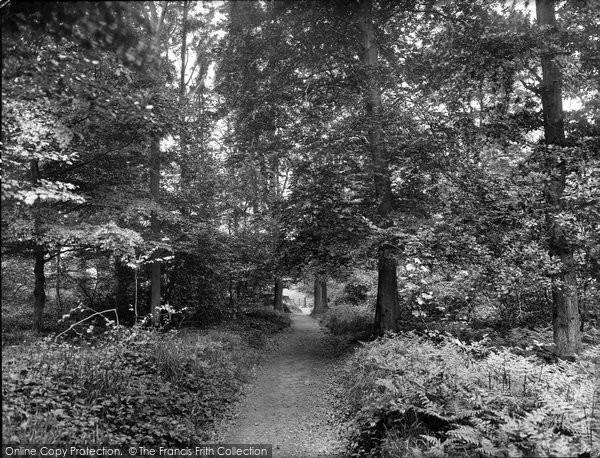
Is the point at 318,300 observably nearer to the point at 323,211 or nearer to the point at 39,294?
the point at 323,211

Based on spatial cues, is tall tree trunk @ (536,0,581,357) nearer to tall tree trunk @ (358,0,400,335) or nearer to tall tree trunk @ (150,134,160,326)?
tall tree trunk @ (358,0,400,335)

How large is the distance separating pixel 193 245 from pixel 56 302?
881 centimetres

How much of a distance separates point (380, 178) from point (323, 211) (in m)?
2.50

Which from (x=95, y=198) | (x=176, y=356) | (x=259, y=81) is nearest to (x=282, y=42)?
(x=259, y=81)

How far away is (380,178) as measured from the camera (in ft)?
37.6

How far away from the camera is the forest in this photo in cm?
464

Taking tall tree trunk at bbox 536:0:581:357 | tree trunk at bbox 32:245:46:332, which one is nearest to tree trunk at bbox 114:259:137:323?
tree trunk at bbox 32:245:46:332

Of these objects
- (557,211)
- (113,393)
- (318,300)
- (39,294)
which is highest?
(557,211)

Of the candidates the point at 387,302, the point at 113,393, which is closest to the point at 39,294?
the point at 113,393

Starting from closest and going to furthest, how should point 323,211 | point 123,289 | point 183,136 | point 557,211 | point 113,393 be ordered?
point 113,393, point 557,211, point 323,211, point 183,136, point 123,289

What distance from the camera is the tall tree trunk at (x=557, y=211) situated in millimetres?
7819

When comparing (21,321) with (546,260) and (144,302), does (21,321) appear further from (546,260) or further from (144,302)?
(546,260)

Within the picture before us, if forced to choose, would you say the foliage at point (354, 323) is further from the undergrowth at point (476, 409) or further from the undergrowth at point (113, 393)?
the undergrowth at point (113, 393)

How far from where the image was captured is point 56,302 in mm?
17203
